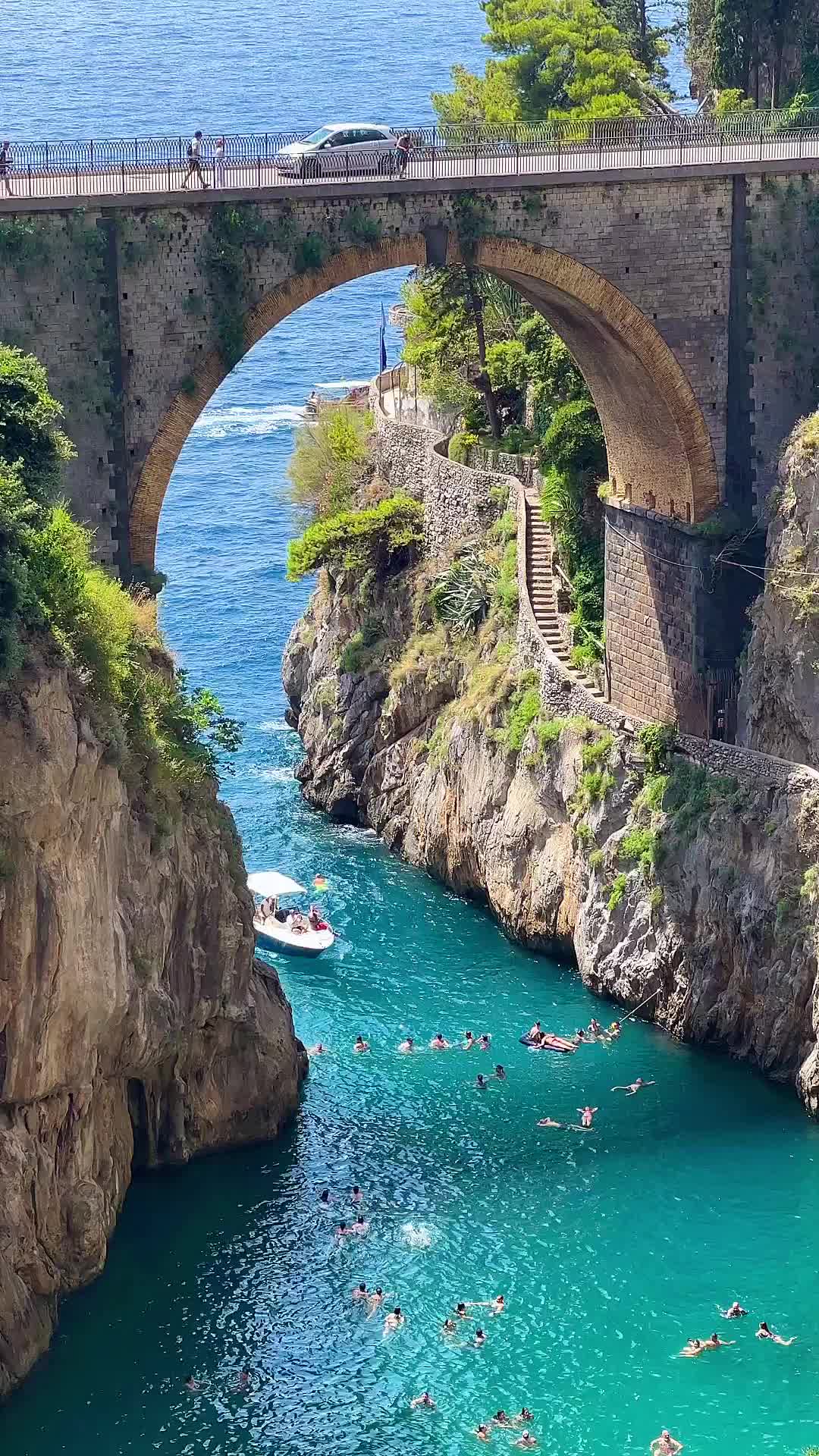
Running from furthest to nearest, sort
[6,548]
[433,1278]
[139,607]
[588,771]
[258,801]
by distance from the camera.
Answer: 1. [258,801]
2. [588,771]
3. [139,607]
4. [433,1278]
5. [6,548]

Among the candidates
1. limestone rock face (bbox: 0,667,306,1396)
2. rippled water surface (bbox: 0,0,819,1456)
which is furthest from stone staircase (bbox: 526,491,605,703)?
limestone rock face (bbox: 0,667,306,1396)

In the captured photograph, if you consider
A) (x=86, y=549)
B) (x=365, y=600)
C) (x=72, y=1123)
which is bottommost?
(x=72, y=1123)

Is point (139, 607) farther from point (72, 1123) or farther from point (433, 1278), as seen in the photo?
point (433, 1278)

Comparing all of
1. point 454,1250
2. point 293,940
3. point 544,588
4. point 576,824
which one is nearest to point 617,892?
point 576,824

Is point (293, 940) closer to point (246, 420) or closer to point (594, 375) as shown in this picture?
point (594, 375)

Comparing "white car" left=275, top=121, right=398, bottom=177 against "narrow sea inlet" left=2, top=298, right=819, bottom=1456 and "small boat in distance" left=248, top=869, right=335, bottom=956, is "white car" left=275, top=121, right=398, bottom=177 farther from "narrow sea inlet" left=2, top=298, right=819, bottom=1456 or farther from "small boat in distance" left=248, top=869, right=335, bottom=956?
"narrow sea inlet" left=2, top=298, right=819, bottom=1456

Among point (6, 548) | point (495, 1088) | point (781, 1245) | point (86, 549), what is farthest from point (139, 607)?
point (781, 1245)

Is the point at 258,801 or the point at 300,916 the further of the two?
the point at 258,801
